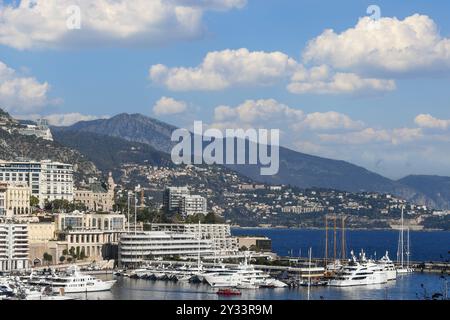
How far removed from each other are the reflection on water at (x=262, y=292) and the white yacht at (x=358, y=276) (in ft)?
1.42

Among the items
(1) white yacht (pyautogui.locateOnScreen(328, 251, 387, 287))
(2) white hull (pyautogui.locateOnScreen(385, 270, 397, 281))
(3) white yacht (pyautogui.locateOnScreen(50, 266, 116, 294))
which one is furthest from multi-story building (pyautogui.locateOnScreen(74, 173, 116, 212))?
(3) white yacht (pyautogui.locateOnScreen(50, 266, 116, 294))

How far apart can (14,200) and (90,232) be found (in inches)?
199

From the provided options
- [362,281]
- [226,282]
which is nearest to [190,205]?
[362,281]

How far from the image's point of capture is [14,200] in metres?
44.9

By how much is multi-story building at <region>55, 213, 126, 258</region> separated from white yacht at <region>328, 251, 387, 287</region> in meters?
10.1

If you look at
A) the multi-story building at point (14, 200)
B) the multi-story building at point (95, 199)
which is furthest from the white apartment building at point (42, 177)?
the multi-story building at point (14, 200)

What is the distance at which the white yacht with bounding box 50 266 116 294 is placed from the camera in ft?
97.5

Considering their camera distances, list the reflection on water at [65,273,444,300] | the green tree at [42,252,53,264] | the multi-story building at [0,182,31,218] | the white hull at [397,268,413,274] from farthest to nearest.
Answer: the multi-story building at [0,182,31,218], the white hull at [397,268,413,274], the green tree at [42,252,53,264], the reflection on water at [65,273,444,300]

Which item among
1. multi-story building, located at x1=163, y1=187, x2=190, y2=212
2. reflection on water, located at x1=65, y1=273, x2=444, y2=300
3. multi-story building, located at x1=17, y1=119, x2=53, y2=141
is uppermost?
multi-story building, located at x1=17, y1=119, x2=53, y2=141

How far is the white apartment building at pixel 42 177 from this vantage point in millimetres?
50562

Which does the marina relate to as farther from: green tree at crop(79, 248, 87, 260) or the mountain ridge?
the mountain ridge

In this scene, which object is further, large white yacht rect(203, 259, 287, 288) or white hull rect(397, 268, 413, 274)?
white hull rect(397, 268, 413, 274)

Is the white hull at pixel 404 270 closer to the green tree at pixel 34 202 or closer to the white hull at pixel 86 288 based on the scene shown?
the white hull at pixel 86 288

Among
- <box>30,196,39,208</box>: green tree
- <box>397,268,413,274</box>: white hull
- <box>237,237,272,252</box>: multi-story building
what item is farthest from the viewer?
<box>237,237,272,252</box>: multi-story building
